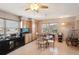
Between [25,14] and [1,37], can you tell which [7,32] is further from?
[25,14]

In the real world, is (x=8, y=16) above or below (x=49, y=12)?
below

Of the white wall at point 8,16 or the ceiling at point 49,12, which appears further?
the white wall at point 8,16

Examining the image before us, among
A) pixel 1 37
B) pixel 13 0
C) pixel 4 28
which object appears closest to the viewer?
pixel 13 0

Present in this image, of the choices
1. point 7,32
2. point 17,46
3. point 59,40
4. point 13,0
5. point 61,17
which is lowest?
A: point 17,46

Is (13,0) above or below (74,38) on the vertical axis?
above

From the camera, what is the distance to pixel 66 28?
3611 millimetres

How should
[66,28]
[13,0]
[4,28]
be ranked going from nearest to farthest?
1. [13,0]
2. [4,28]
3. [66,28]

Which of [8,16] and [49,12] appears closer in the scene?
[8,16]

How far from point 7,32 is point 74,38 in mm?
2151

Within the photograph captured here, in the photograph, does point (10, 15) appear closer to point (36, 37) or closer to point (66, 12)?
point (36, 37)

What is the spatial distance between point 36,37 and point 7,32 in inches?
37.3

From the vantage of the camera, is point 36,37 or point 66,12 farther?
point 36,37

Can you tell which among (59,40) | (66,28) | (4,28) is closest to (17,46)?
(4,28)

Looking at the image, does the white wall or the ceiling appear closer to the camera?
the ceiling
